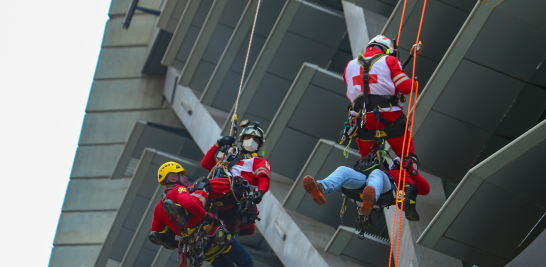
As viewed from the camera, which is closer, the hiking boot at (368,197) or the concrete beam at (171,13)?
the hiking boot at (368,197)

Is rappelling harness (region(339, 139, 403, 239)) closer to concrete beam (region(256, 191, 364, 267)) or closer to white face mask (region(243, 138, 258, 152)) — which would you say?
white face mask (region(243, 138, 258, 152))

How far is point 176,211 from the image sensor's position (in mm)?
9797

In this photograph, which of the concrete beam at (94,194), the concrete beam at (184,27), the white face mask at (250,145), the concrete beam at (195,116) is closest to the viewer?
the white face mask at (250,145)

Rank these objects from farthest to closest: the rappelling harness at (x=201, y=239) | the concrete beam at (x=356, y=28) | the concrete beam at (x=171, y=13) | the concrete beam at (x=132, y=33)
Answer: the concrete beam at (x=132, y=33) < the concrete beam at (x=171, y=13) < the concrete beam at (x=356, y=28) < the rappelling harness at (x=201, y=239)

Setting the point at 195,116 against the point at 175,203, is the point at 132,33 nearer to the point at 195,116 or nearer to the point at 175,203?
the point at 195,116

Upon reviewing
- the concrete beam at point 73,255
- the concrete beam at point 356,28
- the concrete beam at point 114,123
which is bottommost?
the concrete beam at point 73,255

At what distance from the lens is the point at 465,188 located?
30.0ft

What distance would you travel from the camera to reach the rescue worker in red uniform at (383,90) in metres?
8.99

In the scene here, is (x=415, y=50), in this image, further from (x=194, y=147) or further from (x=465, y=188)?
(x=194, y=147)

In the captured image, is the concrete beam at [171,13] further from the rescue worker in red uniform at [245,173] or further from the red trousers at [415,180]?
the red trousers at [415,180]

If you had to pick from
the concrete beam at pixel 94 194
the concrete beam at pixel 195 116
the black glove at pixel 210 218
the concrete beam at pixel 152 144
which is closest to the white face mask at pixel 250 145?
the black glove at pixel 210 218

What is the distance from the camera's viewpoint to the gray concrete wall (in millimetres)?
24734

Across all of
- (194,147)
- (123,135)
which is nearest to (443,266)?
(194,147)

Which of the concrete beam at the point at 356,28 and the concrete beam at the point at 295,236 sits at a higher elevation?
the concrete beam at the point at 356,28
